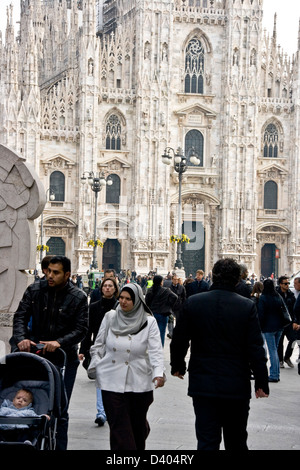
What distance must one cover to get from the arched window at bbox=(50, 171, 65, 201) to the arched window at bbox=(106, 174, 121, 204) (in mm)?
2515

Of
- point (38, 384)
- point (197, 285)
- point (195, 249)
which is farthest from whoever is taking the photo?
point (195, 249)

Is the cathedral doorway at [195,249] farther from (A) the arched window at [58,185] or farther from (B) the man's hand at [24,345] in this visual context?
(B) the man's hand at [24,345]

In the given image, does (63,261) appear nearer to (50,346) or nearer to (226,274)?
(50,346)

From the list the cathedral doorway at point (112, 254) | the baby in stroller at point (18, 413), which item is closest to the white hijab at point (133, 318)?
the baby in stroller at point (18, 413)

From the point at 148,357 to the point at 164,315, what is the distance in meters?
7.84

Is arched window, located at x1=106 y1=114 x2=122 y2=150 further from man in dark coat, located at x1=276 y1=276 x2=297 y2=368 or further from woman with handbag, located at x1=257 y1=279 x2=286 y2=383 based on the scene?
woman with handbag, located at x1=257 y1=279 x2=286 y2=383

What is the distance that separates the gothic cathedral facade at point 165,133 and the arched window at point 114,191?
0.06 m

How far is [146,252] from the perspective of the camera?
44250 millimetres

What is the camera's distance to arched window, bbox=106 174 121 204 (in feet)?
149

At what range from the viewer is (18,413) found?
19.0 ft

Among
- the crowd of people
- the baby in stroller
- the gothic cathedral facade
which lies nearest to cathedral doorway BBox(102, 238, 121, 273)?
the gothic cathedral facade

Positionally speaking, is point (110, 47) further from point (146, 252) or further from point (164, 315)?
point (164, 315)

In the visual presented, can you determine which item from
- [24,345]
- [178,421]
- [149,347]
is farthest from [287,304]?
[24,345]

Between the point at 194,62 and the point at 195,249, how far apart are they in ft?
35.3
